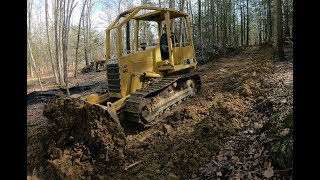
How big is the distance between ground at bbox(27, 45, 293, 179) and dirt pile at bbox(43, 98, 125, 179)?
2 centimetres

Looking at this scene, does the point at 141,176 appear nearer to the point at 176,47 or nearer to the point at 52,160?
the point at 52,160

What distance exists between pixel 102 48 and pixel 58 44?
A: 39.6m

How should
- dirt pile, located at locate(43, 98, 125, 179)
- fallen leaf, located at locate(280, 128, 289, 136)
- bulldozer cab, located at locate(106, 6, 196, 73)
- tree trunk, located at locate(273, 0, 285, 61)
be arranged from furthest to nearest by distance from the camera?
1. tree trunk, located at locate(273, 0, 285, 61)
2. bulldozer cab, located at locate(106, 6, 196, 73)
3. dirt pile, located at locate(43, 98, 125, 179)
4. fallen leaf, located at locate(280, 128, 289, 136)

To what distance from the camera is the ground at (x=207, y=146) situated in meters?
4.41

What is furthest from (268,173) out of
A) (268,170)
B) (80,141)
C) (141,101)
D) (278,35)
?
(278,35)

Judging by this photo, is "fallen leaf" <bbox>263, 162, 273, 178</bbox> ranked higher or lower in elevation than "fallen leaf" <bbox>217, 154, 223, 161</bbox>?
higher

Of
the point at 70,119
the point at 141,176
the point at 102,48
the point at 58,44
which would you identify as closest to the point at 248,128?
the point at 141,176

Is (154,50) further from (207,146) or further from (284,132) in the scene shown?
(284,132)

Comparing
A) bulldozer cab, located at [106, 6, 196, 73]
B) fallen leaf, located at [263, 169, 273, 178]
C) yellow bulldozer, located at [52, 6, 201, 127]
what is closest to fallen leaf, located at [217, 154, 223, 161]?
fallen leaf, located at [263, 169, 273, 178]

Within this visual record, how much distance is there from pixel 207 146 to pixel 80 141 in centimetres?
255

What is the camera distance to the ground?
4.41 metres

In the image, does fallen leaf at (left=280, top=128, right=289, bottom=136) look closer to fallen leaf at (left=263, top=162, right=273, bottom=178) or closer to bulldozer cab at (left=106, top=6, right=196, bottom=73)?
fallen leaf at (left=263, top=162, right=273, bottom=178)

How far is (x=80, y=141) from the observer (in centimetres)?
573
